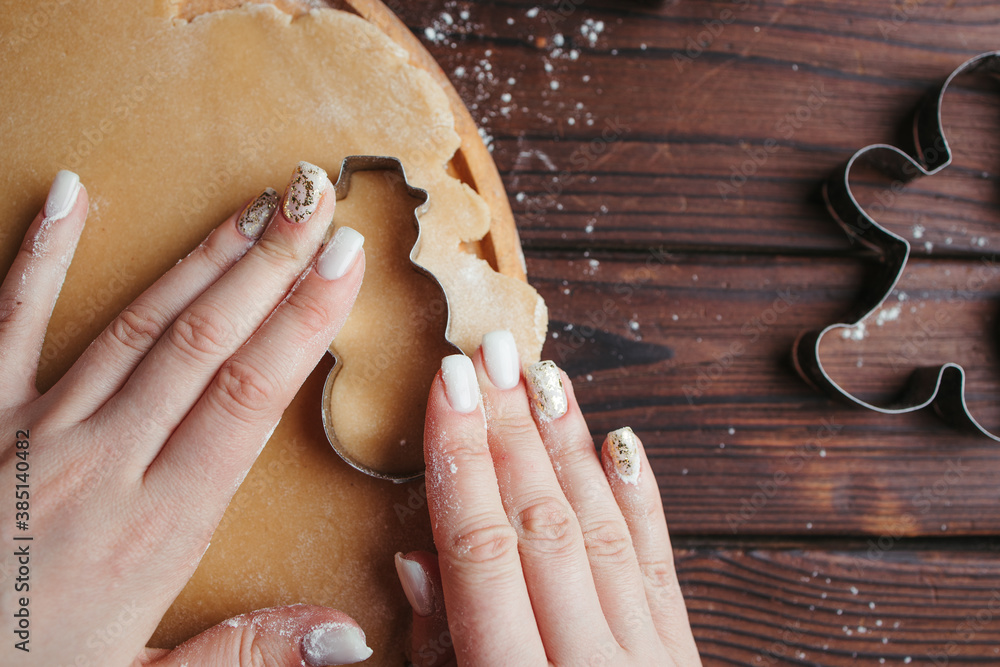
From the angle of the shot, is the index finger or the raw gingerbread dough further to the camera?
the raw gingerbread dough

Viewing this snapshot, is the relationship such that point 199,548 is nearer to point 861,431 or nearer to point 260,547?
point 260,547

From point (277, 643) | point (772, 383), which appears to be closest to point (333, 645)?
point (277, 643)

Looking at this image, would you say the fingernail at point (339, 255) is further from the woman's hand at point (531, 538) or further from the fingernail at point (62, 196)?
the fingernail at point (62, 196)

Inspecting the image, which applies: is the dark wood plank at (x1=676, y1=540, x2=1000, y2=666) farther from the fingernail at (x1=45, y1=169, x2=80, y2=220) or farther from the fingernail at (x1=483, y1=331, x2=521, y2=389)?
the fingernail at (x1=45, y1=169, x2=80, y2=220)

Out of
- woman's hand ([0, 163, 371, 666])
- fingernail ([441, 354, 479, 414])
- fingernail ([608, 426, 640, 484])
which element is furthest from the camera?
fingernail ([608, 426, 640, 484])

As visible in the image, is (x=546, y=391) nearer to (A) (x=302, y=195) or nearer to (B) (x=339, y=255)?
(B) (x=339, y=255)

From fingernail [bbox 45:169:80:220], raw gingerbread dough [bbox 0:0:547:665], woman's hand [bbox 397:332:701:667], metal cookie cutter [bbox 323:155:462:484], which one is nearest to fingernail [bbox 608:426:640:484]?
woman's hand [bbox 397:332:701:667]
